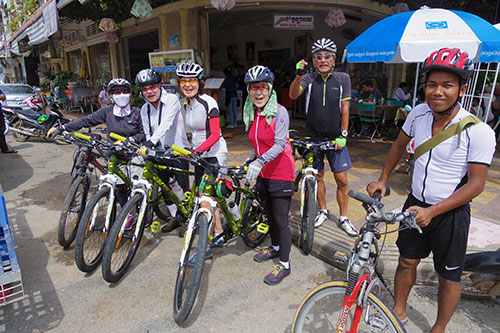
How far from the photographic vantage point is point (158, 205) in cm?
413

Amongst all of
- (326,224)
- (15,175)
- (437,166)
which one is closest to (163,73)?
(15,175)

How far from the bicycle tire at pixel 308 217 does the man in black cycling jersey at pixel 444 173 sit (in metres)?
1.19

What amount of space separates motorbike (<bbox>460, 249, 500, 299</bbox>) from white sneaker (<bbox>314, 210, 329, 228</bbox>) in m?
1.63

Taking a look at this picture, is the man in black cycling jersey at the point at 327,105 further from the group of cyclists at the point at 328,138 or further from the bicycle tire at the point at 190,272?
the bicycle tire at the point at 190,272

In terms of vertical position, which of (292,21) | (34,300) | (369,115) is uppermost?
(292,21)

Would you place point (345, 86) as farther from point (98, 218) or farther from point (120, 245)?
point (98, 218)

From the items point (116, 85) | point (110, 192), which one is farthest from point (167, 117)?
point (110, 192)

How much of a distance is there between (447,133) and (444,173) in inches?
10.3

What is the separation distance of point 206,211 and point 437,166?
177 cm

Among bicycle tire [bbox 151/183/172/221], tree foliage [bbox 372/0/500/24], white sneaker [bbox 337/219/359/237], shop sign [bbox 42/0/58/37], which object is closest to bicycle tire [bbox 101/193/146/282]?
bicycle tire [bbox 151/183/172/221]

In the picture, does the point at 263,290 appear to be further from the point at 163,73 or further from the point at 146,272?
the point at 163,73

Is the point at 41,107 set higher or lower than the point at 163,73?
lower

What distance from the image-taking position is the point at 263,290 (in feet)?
10.4

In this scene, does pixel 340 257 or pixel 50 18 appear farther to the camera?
pixel 50 18
